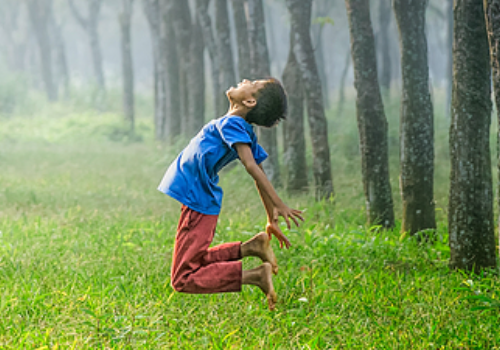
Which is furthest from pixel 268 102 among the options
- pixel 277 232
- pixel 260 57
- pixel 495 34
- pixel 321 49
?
pixel 321 49

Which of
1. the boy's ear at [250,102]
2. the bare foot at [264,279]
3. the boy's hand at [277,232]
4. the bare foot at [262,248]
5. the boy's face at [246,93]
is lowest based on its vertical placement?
the bare foot at [264,279]

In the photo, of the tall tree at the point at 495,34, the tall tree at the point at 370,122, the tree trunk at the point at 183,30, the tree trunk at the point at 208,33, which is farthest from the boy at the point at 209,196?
the tree trunk at the point at 183,30

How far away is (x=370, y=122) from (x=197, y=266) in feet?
12.1

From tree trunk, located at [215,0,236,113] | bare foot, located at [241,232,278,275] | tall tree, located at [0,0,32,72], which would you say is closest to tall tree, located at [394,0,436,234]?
bare foot, located at [241,232,278,275]

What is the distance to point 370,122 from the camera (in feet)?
21.3

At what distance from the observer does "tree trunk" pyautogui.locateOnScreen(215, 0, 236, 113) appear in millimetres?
12609

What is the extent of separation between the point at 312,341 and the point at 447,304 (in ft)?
4.15

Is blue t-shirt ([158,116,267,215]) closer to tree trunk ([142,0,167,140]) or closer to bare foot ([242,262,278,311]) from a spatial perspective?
bare foot ([242,262,278,311])

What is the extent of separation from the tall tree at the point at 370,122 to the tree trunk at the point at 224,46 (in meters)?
6.08

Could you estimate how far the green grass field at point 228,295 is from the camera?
3461mm

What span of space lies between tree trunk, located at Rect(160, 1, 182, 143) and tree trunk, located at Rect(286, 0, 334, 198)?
831 centimetres

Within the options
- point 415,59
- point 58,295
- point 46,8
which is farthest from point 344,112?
point 46,8

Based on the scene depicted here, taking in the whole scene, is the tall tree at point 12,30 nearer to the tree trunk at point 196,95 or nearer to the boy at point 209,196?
the tree trunk at point 196,95

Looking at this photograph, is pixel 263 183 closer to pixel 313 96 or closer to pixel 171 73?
pixel 313 96
